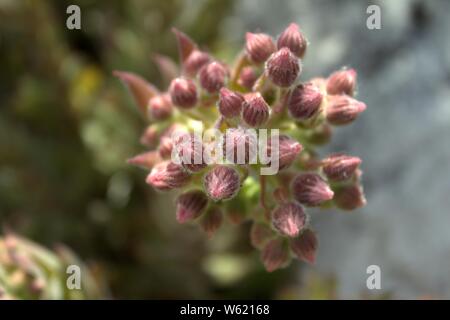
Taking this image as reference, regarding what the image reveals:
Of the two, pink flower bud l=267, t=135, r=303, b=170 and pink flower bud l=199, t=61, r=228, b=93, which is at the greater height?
pink flower bud l=199, t=61, r=228, b=93

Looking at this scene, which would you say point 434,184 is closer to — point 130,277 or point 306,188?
point 306,188

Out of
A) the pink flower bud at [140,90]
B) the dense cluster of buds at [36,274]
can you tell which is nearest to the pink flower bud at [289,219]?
the pink flower bud at [140,90]

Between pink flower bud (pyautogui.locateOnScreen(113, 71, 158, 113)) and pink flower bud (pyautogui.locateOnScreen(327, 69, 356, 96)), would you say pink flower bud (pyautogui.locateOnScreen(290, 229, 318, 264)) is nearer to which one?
pink flower bud (pyautogui.locateOnScreen(327, 69, 356, 96))

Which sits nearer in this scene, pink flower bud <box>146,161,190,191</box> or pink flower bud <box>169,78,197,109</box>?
pink flower bud <box>146,161,190,191</box>

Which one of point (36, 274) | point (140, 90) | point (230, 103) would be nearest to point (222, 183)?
point (230, 103)

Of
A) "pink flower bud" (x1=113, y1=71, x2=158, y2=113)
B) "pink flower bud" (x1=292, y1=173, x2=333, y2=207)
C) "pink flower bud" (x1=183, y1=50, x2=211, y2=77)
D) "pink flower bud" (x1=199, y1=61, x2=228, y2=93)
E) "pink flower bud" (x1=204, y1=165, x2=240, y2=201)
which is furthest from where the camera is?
"pink flower bud" (x1=113, y1=71, x2=158, y2=113)

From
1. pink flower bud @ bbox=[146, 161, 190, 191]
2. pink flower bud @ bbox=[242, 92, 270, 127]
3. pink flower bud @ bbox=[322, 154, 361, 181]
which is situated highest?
pink flower bud @ bbox=[242, 92, 270, 127]

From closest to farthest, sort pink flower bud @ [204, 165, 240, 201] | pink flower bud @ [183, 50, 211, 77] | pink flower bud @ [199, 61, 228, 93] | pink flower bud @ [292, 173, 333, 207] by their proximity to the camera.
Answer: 1. pink flower bud @ [204, 165, 240, 201]
2. pink flower bud @ [292, 173, 333, 207]
3. pink flower bud @ [199, 61, 228, 93]
4. pink flower bud @ [183, 50, 211, 77]

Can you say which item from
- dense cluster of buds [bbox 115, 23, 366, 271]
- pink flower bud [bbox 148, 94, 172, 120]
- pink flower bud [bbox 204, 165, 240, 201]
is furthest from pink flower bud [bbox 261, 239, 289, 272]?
pink flower bud [bbox 148, 94, 172, 120]
